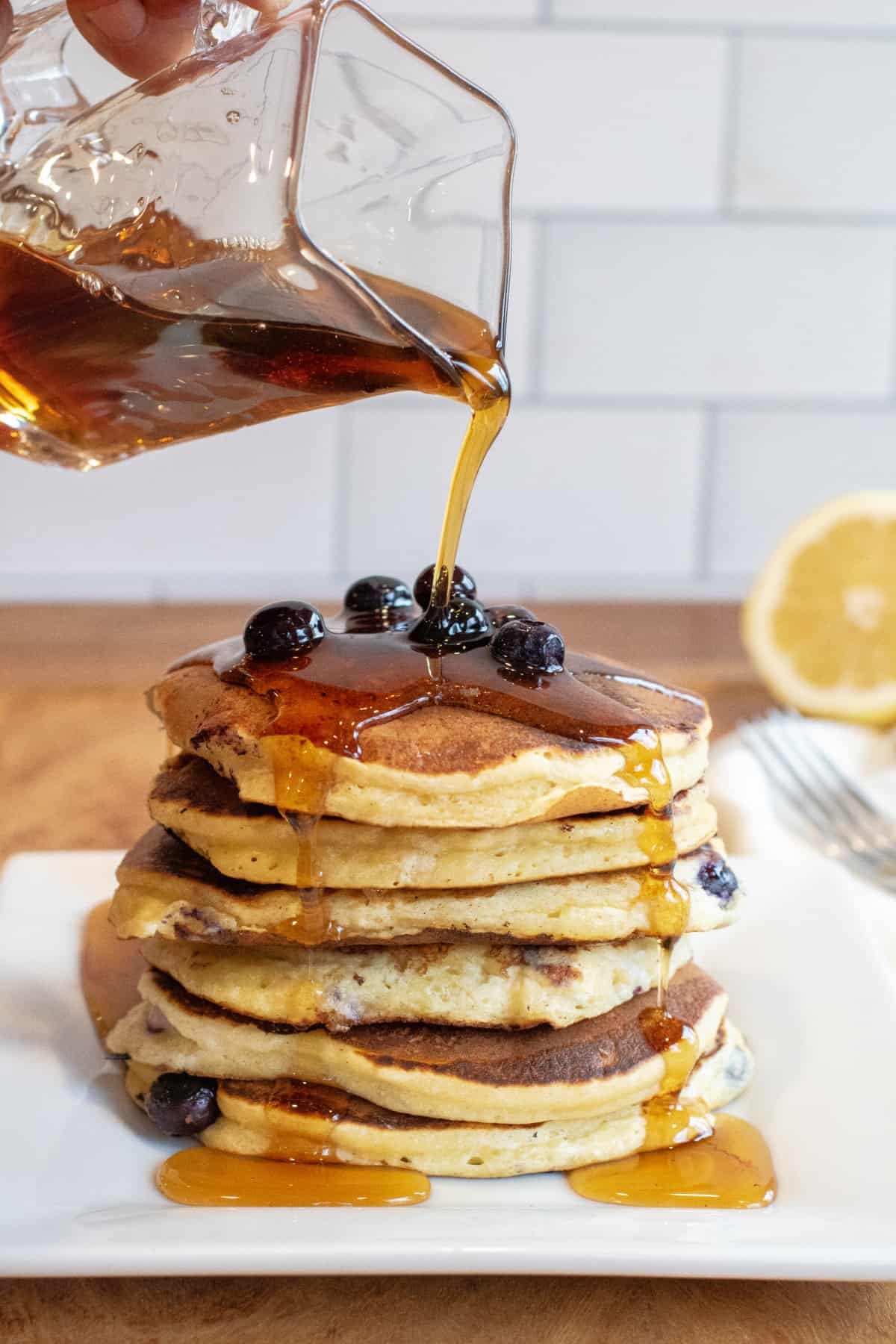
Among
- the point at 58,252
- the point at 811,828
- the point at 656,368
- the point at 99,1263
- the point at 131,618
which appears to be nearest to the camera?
the point at 99,1263

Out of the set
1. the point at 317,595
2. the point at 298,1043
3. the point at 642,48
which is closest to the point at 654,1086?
the point at 298,1043

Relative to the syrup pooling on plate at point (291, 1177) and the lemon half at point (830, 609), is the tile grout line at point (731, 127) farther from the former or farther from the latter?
the syrup pooling on plate at point (291, 1177)

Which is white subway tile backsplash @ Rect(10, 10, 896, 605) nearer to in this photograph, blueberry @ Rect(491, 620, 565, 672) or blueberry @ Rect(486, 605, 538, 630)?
blueberry @ Rect(486, 605, 538, 630)

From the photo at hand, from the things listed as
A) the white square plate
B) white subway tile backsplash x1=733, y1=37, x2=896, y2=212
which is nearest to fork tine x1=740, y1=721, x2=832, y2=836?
the white square plate

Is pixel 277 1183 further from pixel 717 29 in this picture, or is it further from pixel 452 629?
pixel 717 29

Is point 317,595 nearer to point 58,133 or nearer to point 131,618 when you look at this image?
point 131,618

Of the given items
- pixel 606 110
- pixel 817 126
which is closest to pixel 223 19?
pixel 606 110
